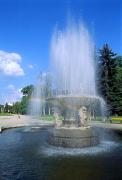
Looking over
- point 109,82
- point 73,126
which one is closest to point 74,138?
point 73,126

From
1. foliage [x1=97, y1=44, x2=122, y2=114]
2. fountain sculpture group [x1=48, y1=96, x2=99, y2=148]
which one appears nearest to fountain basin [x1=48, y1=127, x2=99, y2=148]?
fountain sculpture group [x1=48, y1=96, x2=99, y2=148]

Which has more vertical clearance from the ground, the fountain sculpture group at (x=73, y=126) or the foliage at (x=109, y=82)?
the foliage at (x=109, y=82)

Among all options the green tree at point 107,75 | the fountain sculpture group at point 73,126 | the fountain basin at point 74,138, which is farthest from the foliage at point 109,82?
the fountain basin at point 74,138

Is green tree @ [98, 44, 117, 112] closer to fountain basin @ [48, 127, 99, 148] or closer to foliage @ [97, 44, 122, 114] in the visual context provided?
foliage @ [97, 44, 122, 114]

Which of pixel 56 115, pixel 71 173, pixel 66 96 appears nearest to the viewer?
pixel 71 173

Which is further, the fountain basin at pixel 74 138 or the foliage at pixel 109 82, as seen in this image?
the foliage at pixel 109 82

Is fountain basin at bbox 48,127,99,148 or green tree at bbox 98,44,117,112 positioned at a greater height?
green tree at bbox 98,44,117,112

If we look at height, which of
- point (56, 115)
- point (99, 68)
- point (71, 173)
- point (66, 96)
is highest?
point (99, 68)

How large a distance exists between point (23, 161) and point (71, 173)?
3.09 meters

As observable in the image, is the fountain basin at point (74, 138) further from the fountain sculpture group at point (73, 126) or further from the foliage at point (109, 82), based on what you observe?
the foliage at point (109, 82)

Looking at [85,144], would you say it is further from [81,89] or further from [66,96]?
[81,89]

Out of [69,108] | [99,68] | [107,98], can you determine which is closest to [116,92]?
[107,98]

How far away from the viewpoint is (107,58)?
46.2 meters

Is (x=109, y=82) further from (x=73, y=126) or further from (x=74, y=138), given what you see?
(x=74, y=138)
